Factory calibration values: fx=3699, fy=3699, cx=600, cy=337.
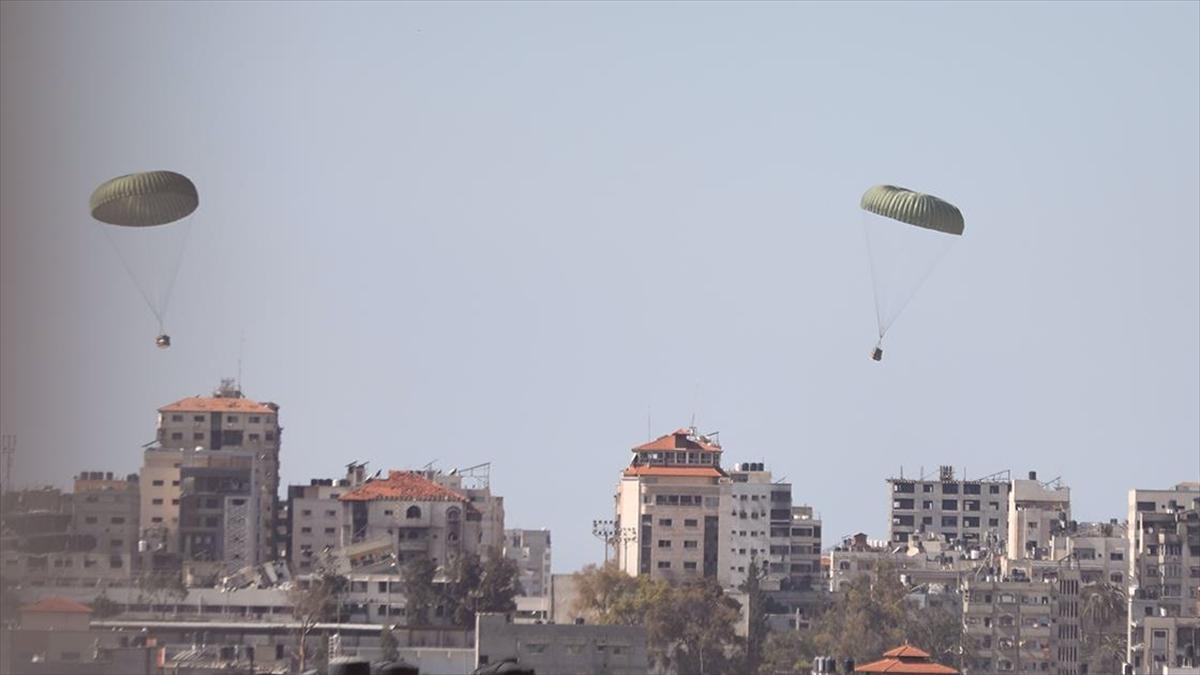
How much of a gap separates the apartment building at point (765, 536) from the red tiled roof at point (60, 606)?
24893 millimetres

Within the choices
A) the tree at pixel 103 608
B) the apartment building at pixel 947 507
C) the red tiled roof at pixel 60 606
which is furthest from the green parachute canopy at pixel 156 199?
the apartment building at pixel 947 507

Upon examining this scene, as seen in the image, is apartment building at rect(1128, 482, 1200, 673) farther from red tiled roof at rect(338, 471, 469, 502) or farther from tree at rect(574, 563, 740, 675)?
red tiled roof at rect(338, 471, 469, 502)

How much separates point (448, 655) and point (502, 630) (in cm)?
90

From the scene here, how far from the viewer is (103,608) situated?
51375 millimetres

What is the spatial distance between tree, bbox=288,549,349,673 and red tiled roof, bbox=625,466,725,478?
393 inches

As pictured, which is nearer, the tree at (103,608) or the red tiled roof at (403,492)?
the tree at (103,608)

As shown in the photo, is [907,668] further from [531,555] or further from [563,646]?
[531,555]

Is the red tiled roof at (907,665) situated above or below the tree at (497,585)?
below

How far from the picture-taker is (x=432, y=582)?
60.5 meters

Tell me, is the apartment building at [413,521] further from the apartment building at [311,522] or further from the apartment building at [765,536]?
the apartment building at [765,536]

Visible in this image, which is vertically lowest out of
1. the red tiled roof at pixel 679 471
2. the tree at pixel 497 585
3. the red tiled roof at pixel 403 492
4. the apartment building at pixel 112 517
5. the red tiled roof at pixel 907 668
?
the red tiled roof at pixel 907 668

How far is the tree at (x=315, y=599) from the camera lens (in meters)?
56.6

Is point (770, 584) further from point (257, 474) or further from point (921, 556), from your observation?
point (257, 474)

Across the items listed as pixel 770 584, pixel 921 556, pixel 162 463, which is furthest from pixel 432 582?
pixel 921 556
